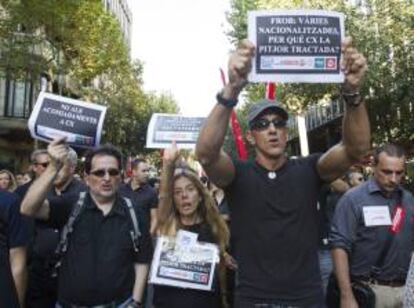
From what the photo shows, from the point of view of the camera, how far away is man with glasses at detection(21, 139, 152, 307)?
4188 millimetres

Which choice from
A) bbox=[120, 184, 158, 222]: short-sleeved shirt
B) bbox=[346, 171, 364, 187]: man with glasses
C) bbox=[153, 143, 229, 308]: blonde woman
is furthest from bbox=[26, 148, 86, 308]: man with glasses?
bbox=[346, 171, 364, 187]: man with glasses

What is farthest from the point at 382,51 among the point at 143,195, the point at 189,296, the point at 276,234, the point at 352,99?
the point at 276,234

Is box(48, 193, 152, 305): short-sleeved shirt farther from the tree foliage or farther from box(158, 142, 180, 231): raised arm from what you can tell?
the tree foliage

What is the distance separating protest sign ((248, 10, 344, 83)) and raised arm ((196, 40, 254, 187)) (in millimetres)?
348

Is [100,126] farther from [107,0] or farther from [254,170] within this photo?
[107,0]

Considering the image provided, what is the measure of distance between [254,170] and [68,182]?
275cm

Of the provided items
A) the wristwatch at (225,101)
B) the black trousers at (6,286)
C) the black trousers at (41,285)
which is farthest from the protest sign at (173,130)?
the wristwatch at (225,101)

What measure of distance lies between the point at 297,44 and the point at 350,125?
65cm

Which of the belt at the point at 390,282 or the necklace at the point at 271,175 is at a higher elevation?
the necklace at the point at 271,175

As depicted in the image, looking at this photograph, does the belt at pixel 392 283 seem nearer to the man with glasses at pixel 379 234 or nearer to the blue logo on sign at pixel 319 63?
the man with glasses at pixel 379 234

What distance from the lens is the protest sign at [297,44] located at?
11.8 ft

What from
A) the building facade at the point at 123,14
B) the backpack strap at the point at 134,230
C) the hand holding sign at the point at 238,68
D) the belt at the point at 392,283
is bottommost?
the belt at the point at 392,283

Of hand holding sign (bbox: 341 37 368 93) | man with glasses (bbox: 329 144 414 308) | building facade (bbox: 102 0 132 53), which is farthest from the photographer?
building facade (bbox: 102 0 132 53)

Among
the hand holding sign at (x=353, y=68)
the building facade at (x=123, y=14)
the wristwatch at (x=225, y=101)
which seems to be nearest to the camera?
the hand holding sign at (x=353, y=68)
